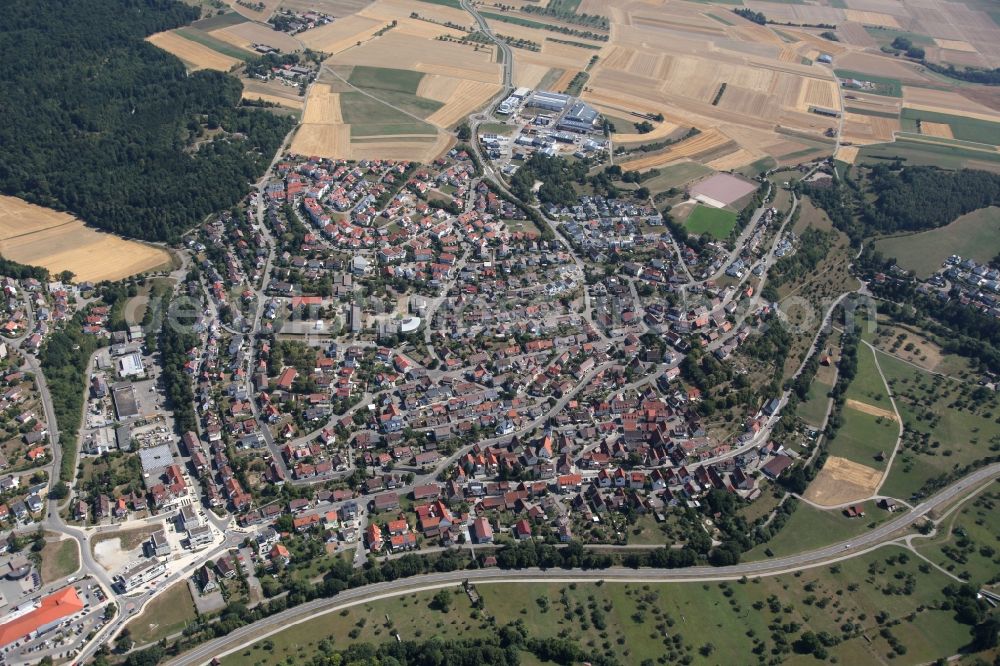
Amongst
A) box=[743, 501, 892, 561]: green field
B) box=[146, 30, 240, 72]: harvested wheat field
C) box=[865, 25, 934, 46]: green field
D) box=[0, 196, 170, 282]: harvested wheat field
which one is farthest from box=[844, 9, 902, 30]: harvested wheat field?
box=[0, 196, 170, 282]: harvested wheat field

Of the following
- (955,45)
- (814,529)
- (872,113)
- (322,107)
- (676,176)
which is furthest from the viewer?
(955,45)

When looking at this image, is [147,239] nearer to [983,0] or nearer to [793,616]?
[793,616]

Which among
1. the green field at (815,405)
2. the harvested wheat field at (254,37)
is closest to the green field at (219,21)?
the harvested wheat field at (254,37)

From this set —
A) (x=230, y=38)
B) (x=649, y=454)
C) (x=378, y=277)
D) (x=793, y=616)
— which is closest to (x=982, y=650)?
(x=793, y=616)

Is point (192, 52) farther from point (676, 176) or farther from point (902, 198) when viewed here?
point (902, 198)

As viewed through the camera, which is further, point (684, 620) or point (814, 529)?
point (814, 529)

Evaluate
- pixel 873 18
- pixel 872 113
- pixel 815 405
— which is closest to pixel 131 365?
pixel 815 405

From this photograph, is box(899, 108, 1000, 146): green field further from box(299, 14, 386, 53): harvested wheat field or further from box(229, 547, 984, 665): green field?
box(229, 547, 984, 665): green field
